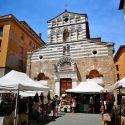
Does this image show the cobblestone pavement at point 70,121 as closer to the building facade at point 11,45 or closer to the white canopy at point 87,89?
the white canopy at point 87,89

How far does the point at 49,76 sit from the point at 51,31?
20.1ft

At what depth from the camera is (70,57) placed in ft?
65.9

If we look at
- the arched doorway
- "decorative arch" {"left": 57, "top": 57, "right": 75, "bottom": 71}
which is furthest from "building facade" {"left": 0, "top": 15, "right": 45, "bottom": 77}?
the arched doorway

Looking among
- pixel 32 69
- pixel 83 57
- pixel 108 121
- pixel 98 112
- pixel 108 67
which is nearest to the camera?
pixel 108 121

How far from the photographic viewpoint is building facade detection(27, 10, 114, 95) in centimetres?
1891

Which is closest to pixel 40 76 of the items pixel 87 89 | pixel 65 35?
pixel 65 35

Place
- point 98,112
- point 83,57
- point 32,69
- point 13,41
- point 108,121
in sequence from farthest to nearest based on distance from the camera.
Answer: point 13,41 → point 32,69 → point 83,57 → point 98,112 → point 108,121

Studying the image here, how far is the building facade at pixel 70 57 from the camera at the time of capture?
18.9 meters

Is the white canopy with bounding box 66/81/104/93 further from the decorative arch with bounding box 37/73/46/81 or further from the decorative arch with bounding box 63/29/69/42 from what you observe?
the decorative arch with bounding box 63/29/69/42

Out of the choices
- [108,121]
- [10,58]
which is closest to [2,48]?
[10,58]

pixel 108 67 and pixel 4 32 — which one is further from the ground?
pixel 4 32

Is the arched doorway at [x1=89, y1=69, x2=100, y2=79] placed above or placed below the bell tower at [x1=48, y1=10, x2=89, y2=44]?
below

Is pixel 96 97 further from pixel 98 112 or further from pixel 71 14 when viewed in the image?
pixel 71 14

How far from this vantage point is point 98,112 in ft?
49.6
